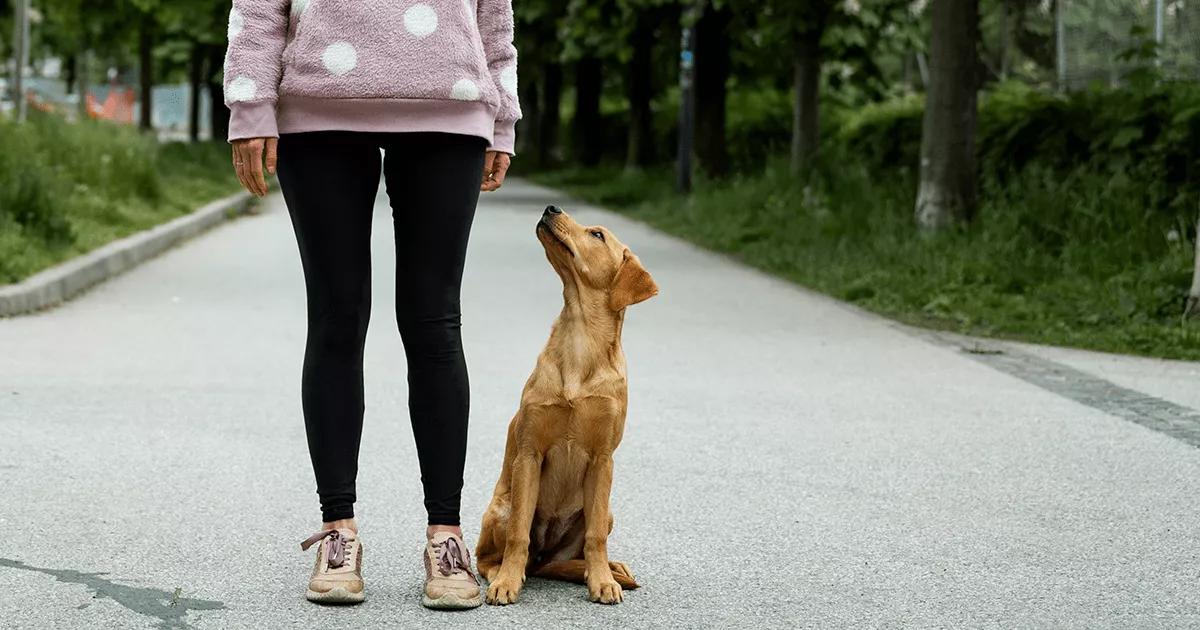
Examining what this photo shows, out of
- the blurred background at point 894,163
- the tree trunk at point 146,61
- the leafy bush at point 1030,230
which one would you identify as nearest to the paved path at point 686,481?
the leafy bush at point 1030,230

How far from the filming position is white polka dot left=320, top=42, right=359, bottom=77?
3998mm

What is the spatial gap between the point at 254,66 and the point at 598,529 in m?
1.32

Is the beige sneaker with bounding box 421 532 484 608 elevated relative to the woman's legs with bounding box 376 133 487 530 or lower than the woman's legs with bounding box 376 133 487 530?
lower

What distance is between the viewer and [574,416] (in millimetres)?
4090

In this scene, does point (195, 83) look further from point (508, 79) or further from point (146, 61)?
point (508, 79)

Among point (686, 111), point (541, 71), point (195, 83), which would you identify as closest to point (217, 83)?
point (195, 83)

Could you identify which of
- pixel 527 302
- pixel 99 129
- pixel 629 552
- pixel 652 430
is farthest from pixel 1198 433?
pixel 99 129

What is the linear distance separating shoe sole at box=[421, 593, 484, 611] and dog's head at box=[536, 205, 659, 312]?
76cm

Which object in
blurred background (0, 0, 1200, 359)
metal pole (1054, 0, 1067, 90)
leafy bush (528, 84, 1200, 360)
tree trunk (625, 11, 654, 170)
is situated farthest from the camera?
tree trunk (625, 11, 654, 170)

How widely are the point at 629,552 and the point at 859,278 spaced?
851 cm

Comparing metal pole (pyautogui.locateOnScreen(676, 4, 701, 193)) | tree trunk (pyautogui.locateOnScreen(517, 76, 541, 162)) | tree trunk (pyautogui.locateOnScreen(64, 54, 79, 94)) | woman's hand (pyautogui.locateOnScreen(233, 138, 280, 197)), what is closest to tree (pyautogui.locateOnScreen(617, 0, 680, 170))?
metal pole (pyautogui.locateOnScreen(676, 4, 701, 193))

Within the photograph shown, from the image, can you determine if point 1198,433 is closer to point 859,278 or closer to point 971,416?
point 971,416

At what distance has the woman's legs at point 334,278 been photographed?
4.07 metres

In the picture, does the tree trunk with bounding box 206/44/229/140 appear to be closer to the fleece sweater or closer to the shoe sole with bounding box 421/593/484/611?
A: the fleece sweater
